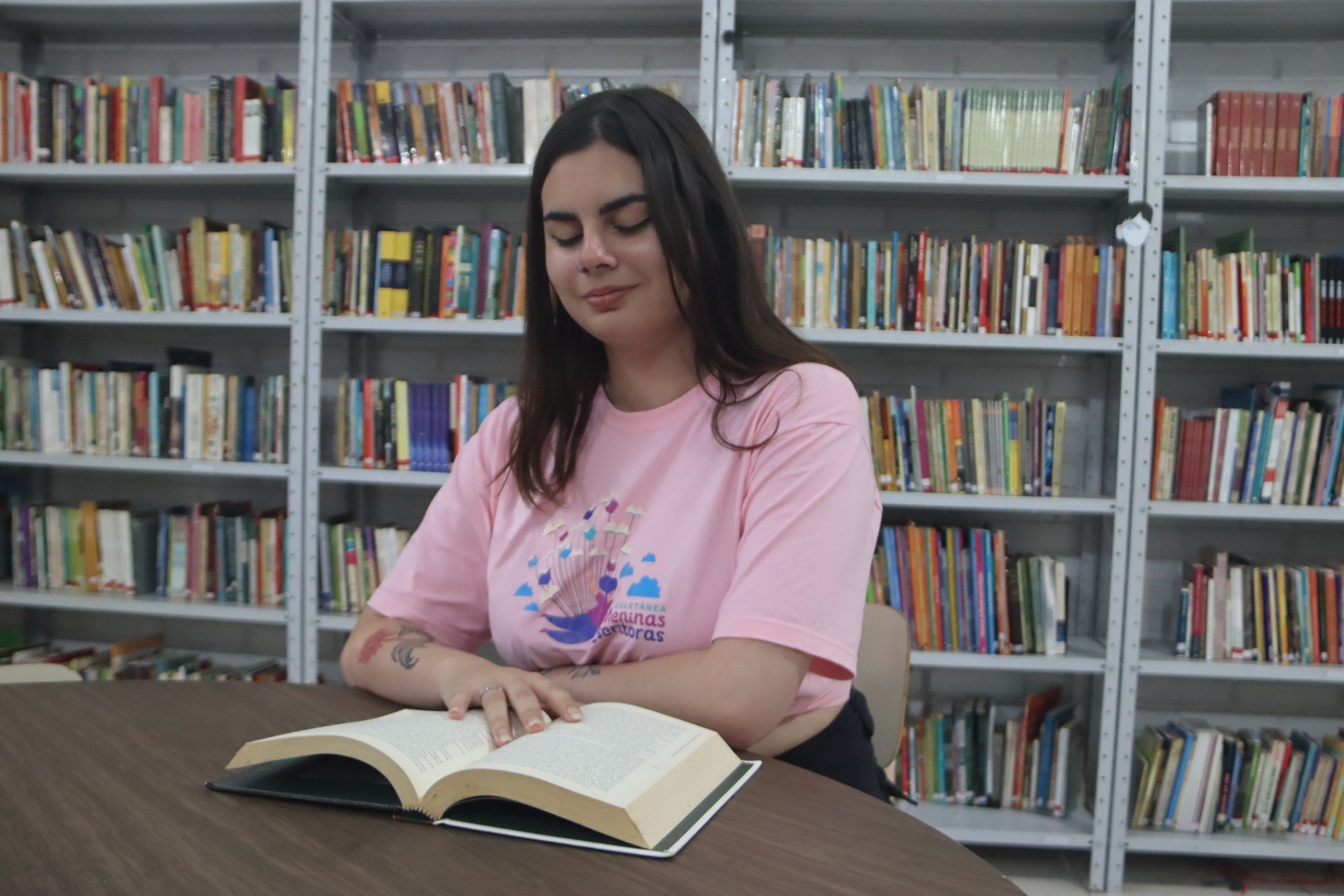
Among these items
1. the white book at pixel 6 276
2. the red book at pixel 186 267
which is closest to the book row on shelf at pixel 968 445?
the red book at pixel 186 267

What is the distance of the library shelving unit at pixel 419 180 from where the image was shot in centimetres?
238

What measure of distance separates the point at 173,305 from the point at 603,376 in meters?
1.85

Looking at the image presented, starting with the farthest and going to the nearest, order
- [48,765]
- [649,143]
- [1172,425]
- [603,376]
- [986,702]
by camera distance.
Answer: [986,702]
[1172,425]
[603,376]
[649,143]
[48,765]

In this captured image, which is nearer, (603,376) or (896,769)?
(603,376)

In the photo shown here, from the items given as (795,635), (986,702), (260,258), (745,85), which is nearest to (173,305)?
(260,258)

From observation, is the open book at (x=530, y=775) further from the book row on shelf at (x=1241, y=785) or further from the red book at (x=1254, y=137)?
the red book at (x=1254, y=137)

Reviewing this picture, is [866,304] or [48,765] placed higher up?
[866,304]

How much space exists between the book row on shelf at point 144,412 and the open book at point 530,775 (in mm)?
1929

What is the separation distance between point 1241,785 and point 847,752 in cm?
182

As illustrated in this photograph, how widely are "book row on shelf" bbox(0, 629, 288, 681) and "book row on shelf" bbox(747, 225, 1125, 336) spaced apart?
1.78 meters

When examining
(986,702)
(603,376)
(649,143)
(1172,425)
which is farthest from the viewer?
(986,702)

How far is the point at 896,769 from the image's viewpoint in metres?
2.36

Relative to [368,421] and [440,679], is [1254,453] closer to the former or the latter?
[440,679]

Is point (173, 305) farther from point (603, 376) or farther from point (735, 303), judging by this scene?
point (735, 303)
